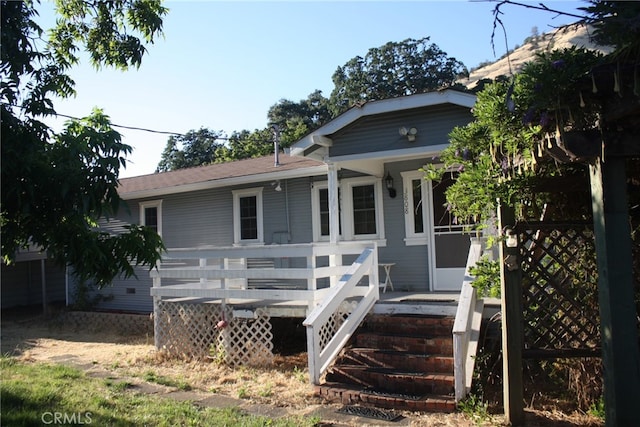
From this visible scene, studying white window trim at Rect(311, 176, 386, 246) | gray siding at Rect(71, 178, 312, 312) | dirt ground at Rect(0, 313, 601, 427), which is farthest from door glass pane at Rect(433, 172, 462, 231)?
dirt ground at Rect(0, 313, 601, 427)

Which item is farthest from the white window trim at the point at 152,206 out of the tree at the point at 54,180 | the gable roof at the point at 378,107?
the tree at the point at 54,180

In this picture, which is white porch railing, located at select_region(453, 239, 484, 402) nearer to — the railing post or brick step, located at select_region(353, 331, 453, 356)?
brick step, located at select_region(353, 331, 453, 356)

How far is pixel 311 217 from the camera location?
1186cm

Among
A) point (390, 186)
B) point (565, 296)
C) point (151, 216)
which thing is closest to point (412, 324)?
Answer: point (565, 296)

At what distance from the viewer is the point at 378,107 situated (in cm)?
898

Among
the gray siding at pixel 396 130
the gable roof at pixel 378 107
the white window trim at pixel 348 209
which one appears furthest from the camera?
the white window trim at pixel 348 209

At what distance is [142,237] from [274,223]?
28.8 feet

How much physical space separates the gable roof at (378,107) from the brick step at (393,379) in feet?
13.5

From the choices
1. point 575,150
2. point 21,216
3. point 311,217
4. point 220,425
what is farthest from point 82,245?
point 311,217

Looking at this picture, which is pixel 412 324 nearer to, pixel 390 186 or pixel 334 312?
pixel 334 312

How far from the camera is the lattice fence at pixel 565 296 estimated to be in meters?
5.16

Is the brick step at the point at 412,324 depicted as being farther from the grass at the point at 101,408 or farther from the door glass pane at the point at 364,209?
the door glass pane at the point at 364,209

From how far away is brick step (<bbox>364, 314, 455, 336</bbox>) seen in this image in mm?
7246

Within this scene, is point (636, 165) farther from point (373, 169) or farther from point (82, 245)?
point (373, 169)
